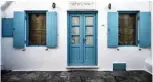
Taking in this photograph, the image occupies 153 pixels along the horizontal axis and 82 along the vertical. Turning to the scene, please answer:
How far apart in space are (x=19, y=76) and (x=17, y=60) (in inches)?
44.2

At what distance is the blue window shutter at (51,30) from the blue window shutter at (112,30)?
203 cm

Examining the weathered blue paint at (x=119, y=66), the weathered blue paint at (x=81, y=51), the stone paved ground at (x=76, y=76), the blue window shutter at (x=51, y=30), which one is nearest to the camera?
the stone paved ground at (x=76, y=76)

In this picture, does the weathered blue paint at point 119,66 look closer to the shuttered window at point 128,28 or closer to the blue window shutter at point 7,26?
the shuttered window at point 128,28

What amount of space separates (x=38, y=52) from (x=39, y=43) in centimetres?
40

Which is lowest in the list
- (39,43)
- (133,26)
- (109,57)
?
(109,57)

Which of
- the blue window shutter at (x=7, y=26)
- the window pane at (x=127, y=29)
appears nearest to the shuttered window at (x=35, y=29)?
the blue window shutter at (x=7, y=26)

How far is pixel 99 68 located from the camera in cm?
859

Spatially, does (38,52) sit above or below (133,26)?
below

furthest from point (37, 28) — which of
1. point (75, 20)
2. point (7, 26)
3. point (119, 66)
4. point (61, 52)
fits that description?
point (119, 66)

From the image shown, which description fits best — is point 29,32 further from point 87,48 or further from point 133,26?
point 133,26

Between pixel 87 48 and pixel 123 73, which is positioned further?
pixel 87 48

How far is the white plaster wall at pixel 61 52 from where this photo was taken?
8.52 m

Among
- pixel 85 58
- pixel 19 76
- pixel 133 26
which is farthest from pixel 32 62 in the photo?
pixel 133 26

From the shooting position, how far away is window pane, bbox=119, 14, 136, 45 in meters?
8.76
